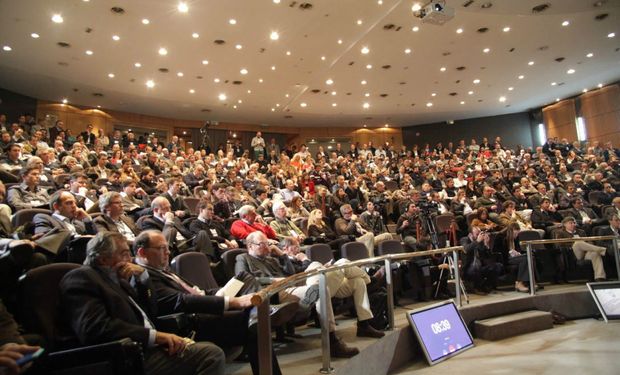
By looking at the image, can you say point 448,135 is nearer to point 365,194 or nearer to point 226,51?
point 365,194

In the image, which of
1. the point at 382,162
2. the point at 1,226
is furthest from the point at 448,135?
the point at 1,226

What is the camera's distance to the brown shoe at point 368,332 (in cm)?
302

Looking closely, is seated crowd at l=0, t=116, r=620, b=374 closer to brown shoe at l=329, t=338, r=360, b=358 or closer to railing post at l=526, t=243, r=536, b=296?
brown shoe at l=329, t=338, r=360, b=358

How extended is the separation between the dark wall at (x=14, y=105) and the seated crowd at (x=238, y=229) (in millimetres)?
1645

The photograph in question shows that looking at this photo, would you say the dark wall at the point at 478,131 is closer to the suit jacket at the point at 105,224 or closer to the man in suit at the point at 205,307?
the suit jacket at the point at 105,224

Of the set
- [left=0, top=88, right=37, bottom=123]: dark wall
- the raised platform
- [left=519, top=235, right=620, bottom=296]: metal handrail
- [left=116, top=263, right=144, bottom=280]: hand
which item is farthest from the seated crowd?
[left=0, top=88, right=37, bottom=123]: dark wall

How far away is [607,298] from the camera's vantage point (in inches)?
177

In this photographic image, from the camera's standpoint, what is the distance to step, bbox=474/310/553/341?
3.88 metres

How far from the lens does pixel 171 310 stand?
2.00m

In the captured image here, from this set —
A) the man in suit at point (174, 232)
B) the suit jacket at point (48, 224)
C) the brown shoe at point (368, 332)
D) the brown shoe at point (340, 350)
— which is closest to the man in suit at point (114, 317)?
the brown shoe at point (340, 350)

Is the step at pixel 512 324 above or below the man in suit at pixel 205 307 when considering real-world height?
below

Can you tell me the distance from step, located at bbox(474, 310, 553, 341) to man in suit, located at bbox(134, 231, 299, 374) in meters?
2.52

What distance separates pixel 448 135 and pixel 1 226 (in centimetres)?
1581

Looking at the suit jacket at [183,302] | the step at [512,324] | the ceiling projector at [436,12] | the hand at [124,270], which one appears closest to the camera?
the hand at [124,270]
